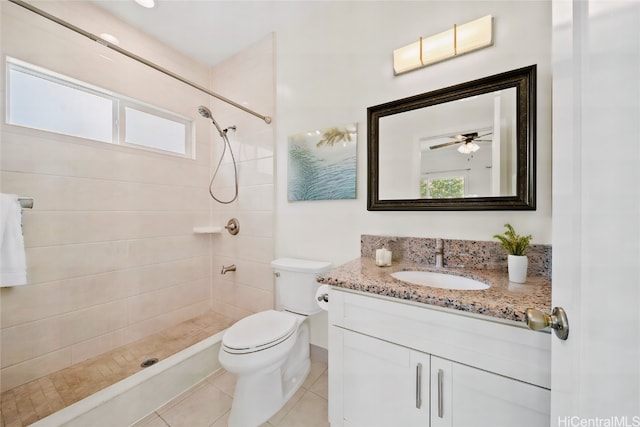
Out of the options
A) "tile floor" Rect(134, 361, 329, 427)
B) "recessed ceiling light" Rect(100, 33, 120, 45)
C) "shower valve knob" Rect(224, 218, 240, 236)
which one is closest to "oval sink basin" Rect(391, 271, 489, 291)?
"tile floor" Rect(134, 361, 329, 427)

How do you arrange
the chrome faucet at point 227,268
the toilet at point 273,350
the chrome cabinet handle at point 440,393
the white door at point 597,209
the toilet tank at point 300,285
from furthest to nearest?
the chrome faucet at point 227,268, the toilet tank at point 300,285, the toilet at point 273,350, the chrome cabinet handle at point 440,393, the white door at point 597,209

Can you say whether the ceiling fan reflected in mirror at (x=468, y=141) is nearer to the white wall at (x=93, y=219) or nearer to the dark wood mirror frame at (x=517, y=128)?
the dark wood mirror frame at (x=517, y=128)

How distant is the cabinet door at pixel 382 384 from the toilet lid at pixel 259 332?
1.37ft

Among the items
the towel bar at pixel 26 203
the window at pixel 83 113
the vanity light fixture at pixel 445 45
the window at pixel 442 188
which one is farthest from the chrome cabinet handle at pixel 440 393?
the window at pixel 83 113

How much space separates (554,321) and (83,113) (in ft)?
8.72

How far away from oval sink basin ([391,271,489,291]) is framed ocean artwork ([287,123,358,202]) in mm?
610

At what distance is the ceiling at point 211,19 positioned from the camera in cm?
172

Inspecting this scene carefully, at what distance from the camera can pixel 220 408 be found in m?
1.38

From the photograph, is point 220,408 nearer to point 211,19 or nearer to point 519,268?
point 519,268

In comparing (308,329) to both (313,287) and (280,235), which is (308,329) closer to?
(313,287)

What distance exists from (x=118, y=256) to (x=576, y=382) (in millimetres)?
2441

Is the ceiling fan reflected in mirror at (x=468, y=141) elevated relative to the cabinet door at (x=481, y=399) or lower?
elevated

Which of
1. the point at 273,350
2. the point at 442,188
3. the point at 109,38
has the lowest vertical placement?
the point at 273,350

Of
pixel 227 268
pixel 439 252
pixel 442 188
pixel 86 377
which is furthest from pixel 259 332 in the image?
pixel 442 188
